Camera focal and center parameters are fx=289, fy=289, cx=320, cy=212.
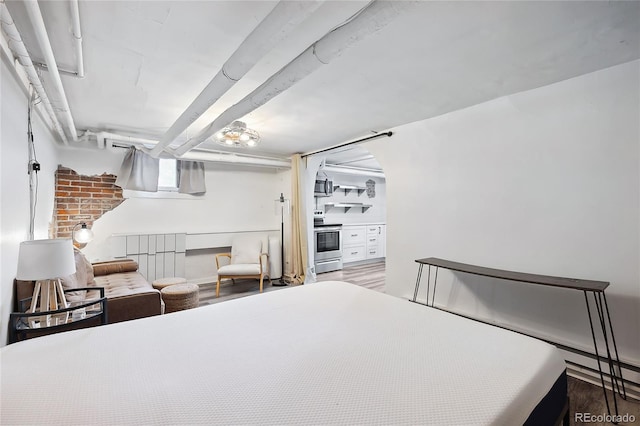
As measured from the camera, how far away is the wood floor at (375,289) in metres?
1.81

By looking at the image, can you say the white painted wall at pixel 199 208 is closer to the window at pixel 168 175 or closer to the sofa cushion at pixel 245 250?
the window at pixel 168 175

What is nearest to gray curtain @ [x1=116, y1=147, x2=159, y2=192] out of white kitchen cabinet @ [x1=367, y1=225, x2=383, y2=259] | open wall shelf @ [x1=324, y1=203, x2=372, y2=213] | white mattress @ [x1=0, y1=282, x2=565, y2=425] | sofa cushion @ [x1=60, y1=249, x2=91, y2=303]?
sofa cushion @ [x1=60, y1=249, x2=91, y2=303]

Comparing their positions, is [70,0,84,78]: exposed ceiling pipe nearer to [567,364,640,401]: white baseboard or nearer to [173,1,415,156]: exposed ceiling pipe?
[173,1,415,156]: exposed ceiling pipe

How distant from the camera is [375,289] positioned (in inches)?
177

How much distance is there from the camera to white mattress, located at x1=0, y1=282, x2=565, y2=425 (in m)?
0.90

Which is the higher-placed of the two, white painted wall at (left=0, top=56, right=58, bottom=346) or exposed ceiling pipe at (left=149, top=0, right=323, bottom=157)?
exposed ceiling pipe at (left=149, top=0, right=323, bottom=157)

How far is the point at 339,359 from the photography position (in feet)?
3.98

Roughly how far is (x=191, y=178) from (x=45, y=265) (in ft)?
10.5

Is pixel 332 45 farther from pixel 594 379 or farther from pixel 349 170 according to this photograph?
pixel 349 170

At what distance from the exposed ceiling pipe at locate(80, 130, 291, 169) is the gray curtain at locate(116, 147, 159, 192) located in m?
0.30

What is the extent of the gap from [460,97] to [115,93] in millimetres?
2997

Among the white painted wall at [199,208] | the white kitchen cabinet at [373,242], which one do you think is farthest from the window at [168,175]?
the white kitchen cabinet at [373,242]

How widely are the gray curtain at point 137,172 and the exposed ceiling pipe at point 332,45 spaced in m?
2.71

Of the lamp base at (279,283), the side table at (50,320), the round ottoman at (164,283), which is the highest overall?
the side table at (50,320)
